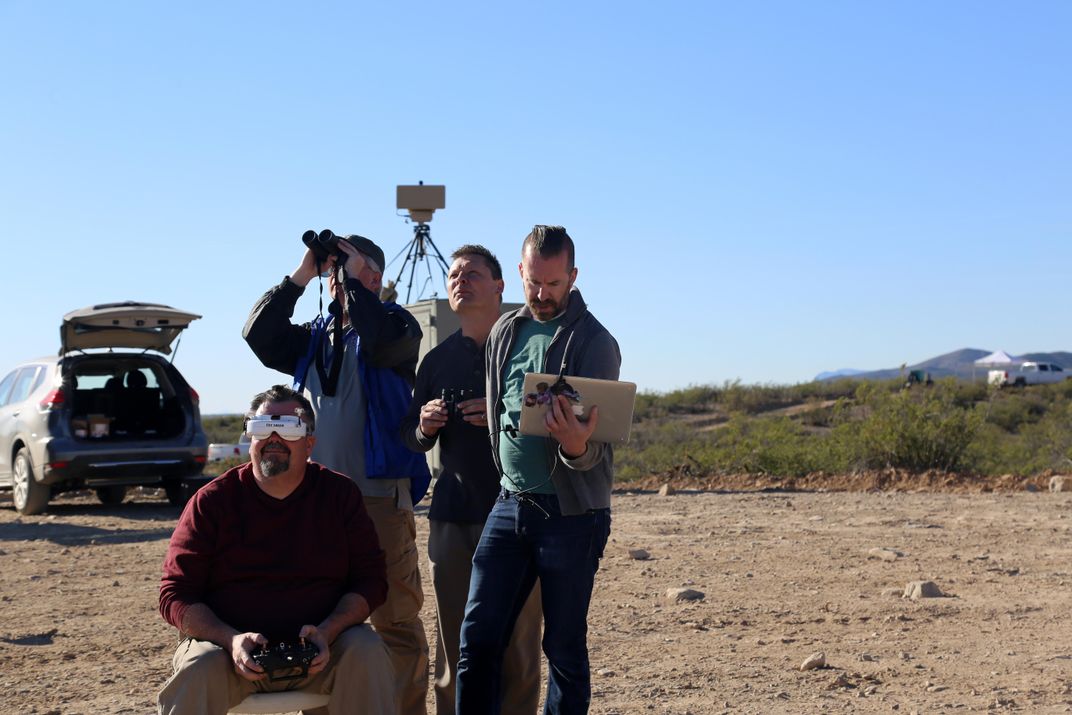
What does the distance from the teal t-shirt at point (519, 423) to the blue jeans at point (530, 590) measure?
63 mm

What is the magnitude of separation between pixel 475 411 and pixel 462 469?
0.83ft

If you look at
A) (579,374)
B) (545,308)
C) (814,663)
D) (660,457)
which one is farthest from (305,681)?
(660,457)

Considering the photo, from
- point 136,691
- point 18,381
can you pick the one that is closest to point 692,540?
point 136,691

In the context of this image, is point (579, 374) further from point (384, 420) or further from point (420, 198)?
point (420, 198)

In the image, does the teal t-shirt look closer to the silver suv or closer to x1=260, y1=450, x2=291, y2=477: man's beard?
x1=260, y1=450, x2=291, y2=477: man's beard

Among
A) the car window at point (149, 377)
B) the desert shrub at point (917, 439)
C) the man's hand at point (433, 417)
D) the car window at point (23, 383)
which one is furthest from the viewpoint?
the desert shrub at point (917, 439)

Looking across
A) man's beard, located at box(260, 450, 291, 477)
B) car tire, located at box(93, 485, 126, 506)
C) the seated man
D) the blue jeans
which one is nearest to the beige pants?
the seated man

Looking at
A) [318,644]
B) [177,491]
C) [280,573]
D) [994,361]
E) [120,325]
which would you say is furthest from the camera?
[994,361]

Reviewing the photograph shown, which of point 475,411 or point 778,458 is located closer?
point 475,411

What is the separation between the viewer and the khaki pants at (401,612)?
4883mm

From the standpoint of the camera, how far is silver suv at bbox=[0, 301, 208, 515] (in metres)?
12.6

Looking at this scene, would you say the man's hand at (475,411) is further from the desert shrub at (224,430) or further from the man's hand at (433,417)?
the desert shrub at (224,430)

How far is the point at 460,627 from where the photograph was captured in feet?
15.9

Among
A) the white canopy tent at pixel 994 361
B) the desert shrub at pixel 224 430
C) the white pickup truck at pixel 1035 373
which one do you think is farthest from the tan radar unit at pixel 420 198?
the white canopy tent at pixel 994 361
